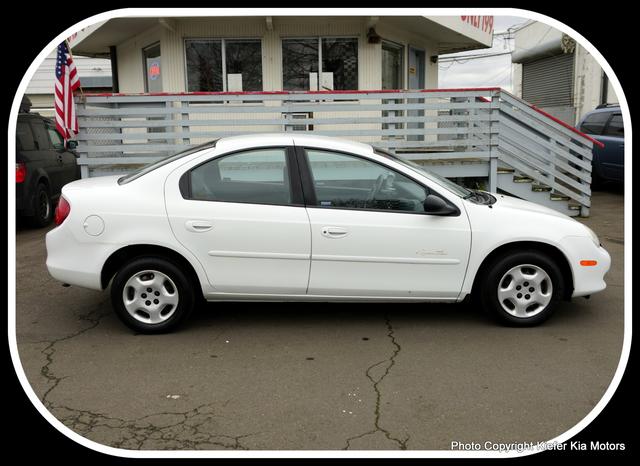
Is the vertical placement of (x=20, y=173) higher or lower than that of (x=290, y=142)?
lower

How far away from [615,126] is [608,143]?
37 cm

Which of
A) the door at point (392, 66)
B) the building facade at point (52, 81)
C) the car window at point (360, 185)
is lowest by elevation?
the car window at point (360, 185)

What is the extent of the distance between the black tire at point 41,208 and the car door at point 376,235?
636 centimetres

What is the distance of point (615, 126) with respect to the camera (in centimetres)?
1234

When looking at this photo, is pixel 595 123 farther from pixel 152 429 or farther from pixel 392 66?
pixel 152 429

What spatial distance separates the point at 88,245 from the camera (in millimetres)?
4688

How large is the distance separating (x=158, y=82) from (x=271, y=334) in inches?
364

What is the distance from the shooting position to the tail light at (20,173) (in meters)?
8.99

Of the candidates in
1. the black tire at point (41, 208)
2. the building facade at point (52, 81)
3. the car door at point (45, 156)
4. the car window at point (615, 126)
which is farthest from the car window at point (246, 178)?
the building facade at point (52, 81)

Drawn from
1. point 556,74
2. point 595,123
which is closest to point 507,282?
point 595,123

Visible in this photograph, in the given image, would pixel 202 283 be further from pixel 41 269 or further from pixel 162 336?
pixel 41 269

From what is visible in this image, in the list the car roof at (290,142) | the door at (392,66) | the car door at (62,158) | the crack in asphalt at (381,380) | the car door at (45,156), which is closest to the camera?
the crack in asphalt at (381,380)

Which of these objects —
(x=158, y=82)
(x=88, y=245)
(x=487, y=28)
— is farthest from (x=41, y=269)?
(x=487, y=28)

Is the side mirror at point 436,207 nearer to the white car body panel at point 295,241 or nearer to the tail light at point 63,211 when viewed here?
the white car body panel at point 295,241
